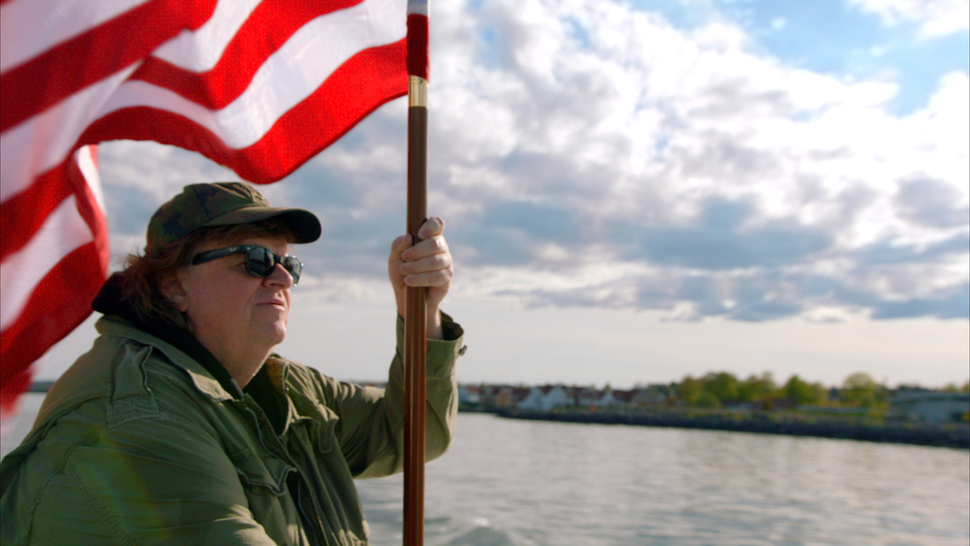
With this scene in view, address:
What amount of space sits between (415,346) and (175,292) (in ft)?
2.49

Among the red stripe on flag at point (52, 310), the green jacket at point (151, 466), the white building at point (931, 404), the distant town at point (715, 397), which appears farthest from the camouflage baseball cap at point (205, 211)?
the distant town at point (715, 397)

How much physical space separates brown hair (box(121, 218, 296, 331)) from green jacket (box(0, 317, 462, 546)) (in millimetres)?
126

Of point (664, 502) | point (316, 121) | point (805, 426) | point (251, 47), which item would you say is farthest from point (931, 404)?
point (251, 47)

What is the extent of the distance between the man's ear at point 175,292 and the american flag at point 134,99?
1.42 feet

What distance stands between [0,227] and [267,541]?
124 cm

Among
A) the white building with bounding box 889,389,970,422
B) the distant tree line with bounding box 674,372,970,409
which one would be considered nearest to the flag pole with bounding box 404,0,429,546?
the white building with bounding box 889,389,970,422

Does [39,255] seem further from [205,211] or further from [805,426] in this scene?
[805,426]

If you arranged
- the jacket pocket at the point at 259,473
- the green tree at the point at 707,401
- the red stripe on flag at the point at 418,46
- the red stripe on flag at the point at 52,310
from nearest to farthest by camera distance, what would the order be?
the jacket pocket at the point at 259,473
the red stripe on flag at the point at 418,46
the red stripe on flag at the point at 52,310
the green tree at the point at 707,401

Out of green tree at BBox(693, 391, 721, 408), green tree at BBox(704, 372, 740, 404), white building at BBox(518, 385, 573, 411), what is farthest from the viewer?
white building at BBox(518, 385, 573, 411)

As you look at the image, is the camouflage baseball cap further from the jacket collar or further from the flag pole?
the flag pole

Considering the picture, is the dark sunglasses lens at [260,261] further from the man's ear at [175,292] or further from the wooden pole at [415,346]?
the wooden pole at [415,346]

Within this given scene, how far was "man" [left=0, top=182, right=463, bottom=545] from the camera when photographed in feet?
4.58

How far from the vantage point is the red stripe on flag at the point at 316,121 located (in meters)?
2.52

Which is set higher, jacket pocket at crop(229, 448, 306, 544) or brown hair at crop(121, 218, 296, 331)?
brown hair at crop(121, 218, 296, 331)
